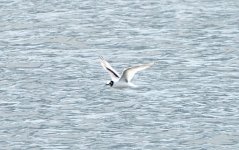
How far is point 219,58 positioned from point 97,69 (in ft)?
11.5

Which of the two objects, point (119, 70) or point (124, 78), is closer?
point (124, 78)

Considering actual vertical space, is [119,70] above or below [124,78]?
below

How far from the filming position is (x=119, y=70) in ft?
116

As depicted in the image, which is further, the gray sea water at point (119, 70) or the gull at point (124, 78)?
the gull at point (124, 78)

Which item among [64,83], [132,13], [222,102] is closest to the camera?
[222,102]

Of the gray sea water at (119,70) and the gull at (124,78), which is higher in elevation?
the gull at (124,78)

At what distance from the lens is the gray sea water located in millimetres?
28203

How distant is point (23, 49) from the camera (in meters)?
38.1

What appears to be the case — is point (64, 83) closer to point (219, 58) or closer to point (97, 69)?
point (97, 69)

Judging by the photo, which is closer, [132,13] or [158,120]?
[158,120]

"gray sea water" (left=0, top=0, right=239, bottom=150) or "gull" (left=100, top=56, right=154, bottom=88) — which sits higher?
"gull" (left=100, top=56, right=154, bottom=88)

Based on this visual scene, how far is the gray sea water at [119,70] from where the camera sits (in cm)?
2820

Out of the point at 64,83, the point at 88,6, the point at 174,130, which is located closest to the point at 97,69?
the point at 64,83

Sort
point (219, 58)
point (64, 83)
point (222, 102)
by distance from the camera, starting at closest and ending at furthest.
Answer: point (222, 102) → point (64, 83) → point (219, 58)
